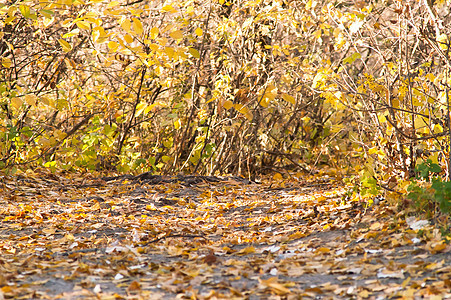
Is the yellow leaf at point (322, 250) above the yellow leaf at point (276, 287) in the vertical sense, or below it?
below

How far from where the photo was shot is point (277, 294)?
242cm

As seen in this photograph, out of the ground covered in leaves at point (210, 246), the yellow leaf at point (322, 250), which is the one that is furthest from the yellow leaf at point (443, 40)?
the yellow leaf at point (322, 250)

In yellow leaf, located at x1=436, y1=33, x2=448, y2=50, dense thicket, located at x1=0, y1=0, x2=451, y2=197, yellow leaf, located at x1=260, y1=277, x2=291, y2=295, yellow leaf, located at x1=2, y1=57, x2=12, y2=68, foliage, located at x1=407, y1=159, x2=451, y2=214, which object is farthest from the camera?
dense thicket, located at x1=0, y1=0, x2=451, y2=197

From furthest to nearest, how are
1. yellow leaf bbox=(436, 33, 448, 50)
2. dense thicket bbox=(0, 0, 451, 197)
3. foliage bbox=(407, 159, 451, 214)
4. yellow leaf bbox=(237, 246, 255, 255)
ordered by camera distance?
dense thicket bbox=(0, 0, 451, 197)
yellow leaf bbox=(436, 33, 448, 50)
yellow leaf bbox=(237, 246, 255, 255)
foliage bbox=(407, 159, 451, 214)

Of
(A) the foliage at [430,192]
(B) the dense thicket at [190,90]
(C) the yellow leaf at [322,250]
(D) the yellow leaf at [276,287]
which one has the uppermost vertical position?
(B) the dense thicket at [190,90]

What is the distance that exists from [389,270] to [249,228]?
5.30ft

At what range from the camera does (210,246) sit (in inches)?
138

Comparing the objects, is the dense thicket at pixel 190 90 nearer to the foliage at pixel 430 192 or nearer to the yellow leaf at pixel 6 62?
the yellow leaf at pixel 6 62

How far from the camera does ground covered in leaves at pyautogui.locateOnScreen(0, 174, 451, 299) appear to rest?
97.4 inches

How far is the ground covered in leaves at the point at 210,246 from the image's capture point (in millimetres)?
2475

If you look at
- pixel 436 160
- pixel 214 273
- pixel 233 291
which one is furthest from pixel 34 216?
pixel 436 160

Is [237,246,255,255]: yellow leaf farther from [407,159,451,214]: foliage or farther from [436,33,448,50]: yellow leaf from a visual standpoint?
[436,33,448,50]: yellow leaf

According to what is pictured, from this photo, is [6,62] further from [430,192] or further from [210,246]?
[430,192]

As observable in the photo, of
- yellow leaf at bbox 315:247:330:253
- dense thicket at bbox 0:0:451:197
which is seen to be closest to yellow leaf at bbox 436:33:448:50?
dense thicket at bbox 0:0:451:197
